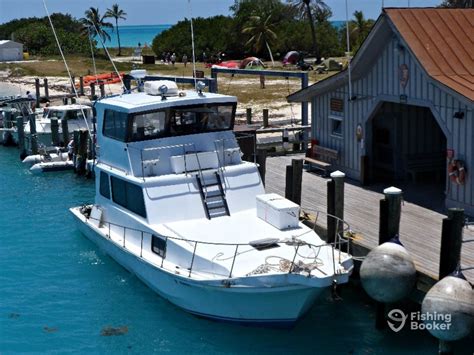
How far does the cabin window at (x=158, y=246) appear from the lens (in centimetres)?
1613

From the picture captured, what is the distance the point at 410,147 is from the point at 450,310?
9232 millimetres

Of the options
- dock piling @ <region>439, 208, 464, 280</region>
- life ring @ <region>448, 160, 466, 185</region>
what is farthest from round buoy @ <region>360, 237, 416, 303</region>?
life ring @ <region>448, 160, 466, 185</region>

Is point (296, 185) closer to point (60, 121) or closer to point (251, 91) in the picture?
point (60, 121)

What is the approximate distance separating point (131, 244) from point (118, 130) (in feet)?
9.18

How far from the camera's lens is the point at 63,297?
696 inches

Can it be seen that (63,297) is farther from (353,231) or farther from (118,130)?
(353,231)

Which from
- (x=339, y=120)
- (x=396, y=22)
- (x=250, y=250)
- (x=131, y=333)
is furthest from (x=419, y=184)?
(x=131, y=333)

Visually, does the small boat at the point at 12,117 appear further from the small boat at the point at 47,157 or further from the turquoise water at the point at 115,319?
the turquoise water at the point at 115,319

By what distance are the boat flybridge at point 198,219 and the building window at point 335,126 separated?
15.4 ft

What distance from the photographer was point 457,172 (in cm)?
1709

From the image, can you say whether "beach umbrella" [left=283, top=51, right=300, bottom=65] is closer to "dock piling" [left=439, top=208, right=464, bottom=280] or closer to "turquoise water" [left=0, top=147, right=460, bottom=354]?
"turquoise water" [left=0, top=147, right=460, bottom=354]

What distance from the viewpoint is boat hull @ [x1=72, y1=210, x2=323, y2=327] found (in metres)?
14.0

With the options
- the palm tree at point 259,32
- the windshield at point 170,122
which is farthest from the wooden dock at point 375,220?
the palm tree at point 259,32

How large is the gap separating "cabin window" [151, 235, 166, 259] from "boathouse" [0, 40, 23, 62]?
254 feet
